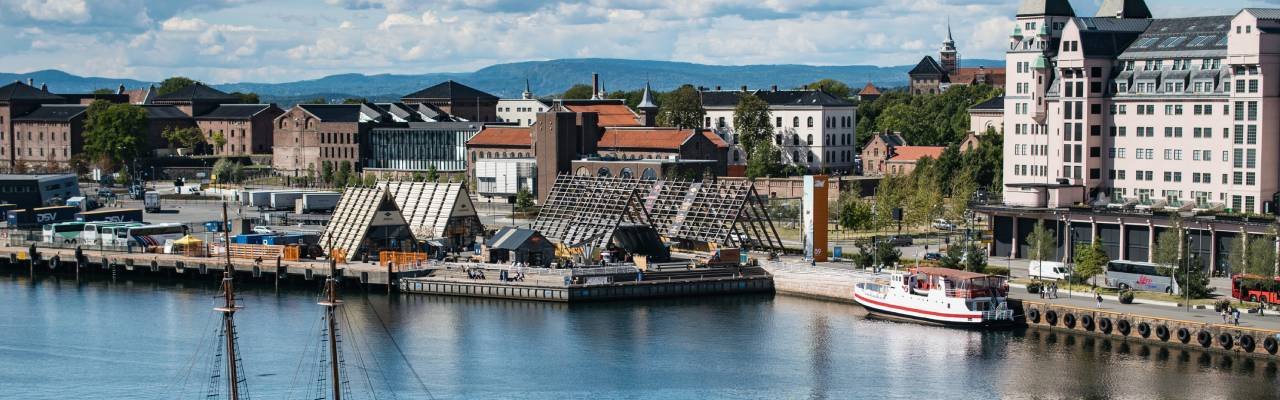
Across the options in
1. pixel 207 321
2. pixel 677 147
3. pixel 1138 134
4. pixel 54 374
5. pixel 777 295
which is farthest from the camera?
pixel 677 147

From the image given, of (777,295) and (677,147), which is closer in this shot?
(777,295)

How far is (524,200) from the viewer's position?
398 ft

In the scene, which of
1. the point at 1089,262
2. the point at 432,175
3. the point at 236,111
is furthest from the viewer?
the point at 236,111

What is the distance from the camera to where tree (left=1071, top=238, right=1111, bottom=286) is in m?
75.9

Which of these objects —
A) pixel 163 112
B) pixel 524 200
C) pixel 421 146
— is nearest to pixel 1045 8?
pixel 524 200

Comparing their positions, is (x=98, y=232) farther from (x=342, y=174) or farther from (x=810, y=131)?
(x=810, y=131)

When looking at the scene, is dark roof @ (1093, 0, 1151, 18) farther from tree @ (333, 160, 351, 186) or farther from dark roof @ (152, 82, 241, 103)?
dark roof @ (152, 82, 241, 103)

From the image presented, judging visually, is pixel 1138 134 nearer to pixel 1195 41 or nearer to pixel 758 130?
pixel 1195 41

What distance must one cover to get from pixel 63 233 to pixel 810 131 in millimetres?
67949

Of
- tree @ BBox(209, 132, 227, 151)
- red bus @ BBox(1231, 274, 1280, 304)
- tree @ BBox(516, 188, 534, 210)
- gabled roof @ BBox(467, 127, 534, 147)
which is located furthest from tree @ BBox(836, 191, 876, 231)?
tree @ BBox(209, 132, 227, 151)

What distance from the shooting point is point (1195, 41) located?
284 feet

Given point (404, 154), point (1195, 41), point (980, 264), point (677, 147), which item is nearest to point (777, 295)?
point (980, 264)

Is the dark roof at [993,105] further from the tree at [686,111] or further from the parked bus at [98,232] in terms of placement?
the parked bus at [98,232]

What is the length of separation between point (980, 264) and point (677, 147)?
168 ft
